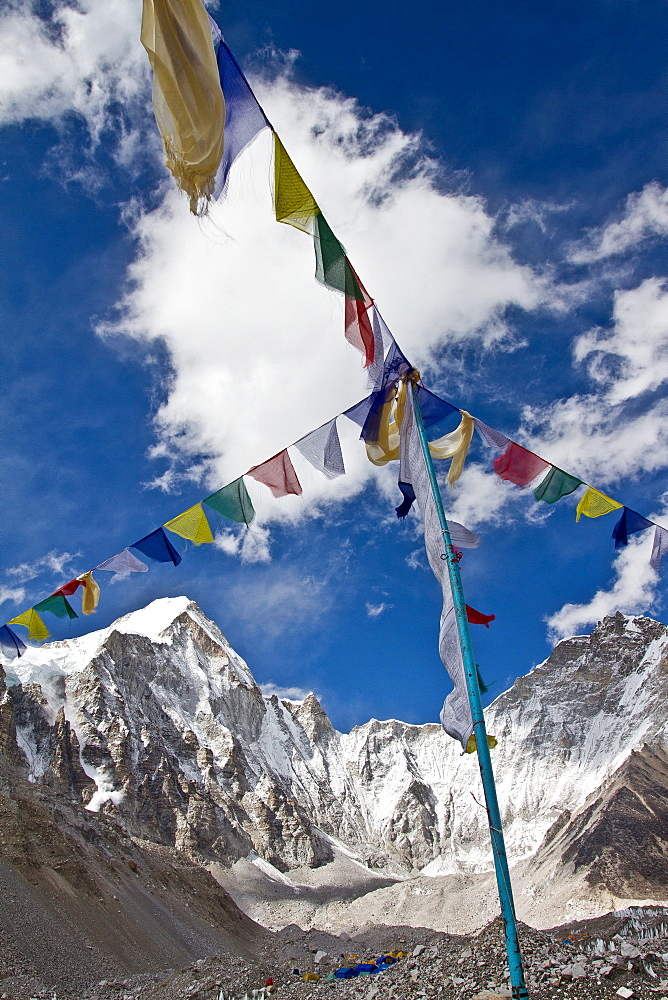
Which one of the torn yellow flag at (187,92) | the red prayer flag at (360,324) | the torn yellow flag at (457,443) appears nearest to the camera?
the torn yellow flag at (187,92)

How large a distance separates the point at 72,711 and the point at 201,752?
18016 mm

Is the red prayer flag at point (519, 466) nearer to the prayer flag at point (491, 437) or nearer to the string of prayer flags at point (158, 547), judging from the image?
the prayer flag at point (491, 437)

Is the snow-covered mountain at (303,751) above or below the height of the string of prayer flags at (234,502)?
above

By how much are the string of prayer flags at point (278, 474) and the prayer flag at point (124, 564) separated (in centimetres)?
287

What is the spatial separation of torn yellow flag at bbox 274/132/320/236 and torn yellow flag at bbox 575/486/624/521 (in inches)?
248

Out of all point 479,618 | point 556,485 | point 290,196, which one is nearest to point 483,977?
point 479,618

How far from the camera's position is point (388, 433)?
7.48 meters

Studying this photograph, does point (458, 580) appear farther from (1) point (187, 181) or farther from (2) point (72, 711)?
(2) point (72, 711)

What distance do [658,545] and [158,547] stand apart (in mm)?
8438

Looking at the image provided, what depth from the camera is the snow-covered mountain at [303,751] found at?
66.5 m

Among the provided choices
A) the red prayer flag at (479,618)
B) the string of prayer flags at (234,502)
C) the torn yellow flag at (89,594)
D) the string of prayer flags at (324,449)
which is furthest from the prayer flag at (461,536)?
the torn yellow flag at (89,594)

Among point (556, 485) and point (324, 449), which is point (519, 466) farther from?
point (324, 449)

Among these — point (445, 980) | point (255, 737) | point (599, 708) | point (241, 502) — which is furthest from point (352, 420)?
point (599, 708)

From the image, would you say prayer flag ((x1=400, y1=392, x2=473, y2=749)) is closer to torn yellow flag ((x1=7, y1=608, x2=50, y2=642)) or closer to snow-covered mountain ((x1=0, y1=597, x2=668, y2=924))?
torn yellow flag ((x1=7, y1=608, x2=50, y2=642))
